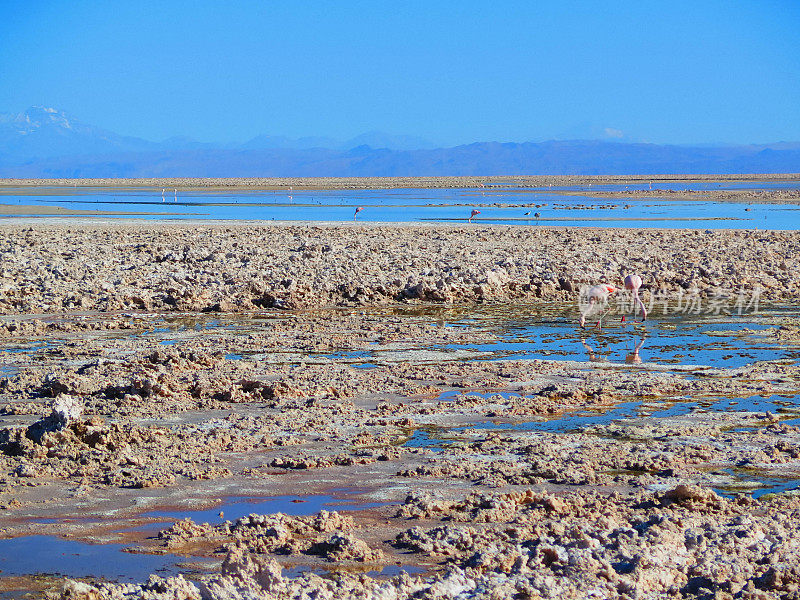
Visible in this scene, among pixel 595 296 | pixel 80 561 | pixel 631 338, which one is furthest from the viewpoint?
pixel 595 296

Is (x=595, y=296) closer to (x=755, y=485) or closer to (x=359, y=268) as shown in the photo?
(x=359, y=268)

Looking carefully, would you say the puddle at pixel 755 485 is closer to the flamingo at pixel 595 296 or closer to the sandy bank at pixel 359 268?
the flamingo at pixel 595 296

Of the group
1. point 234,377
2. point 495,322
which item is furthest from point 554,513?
point 495,322

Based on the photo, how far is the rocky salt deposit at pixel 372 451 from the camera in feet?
16.1

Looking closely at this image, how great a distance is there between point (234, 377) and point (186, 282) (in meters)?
6.65

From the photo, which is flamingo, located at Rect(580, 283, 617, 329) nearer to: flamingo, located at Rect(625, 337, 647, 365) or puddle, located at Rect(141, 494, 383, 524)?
flamingo, located at Rect(625, 337, 647, 365)

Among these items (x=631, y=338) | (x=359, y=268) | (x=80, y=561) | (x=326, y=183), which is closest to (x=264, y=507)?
(x=80, y=561)

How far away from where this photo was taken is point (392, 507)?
19.6 ft

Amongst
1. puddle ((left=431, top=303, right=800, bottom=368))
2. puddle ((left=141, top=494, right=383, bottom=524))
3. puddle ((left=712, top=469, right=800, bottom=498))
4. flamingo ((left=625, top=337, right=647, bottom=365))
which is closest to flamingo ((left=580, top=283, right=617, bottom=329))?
puddle ((left=431, top=303, right=800, bottom=368))

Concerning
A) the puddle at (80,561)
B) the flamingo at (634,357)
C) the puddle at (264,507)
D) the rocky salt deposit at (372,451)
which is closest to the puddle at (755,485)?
the rocky salt deposit at (372,451)

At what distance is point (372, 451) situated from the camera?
714cm

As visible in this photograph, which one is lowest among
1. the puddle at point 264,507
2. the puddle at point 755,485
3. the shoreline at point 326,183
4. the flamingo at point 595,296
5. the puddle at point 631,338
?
the puddle at point 264,507

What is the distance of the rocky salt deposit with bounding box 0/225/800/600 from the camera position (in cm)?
489

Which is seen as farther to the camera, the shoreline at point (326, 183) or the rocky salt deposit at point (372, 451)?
the shoreline at point (326, 183)
